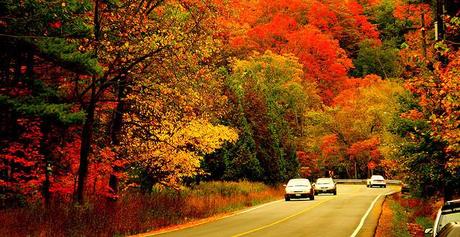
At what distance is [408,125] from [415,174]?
5734 mm

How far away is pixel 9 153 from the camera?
62.6 ft

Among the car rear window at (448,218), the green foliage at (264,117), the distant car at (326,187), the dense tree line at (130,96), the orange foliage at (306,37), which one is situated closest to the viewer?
the car rear window at (448,218)

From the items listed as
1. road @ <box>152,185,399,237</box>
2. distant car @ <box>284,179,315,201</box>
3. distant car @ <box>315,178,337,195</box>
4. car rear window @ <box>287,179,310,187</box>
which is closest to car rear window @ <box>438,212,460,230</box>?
road @ <box>152,185,399,237</box>

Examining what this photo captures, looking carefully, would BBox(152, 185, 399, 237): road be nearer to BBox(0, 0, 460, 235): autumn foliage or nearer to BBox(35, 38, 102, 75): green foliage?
BBox(0, 0, 460, 235): autumn foliage

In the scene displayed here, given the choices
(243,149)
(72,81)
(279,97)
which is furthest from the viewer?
(279,97)

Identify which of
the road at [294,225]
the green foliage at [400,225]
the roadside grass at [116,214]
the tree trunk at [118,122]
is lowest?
the green foliage at [400,225]

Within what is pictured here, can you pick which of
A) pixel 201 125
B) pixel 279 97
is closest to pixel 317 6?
pixel 279 97

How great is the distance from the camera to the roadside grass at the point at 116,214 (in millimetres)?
17641

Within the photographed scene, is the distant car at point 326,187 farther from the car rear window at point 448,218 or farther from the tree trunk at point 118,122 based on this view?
the car rear window at point 448,218

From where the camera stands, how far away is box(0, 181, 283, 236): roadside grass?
57.9ft

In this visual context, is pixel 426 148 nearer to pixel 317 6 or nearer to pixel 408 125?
pixel 408 125

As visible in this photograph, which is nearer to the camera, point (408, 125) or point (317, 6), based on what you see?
point (408, 125)

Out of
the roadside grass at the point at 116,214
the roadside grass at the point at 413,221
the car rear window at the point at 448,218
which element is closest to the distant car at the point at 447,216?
the car rear window at the point at 448,218

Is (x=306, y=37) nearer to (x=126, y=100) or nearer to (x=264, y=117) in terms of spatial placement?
(x=264, y=117)
